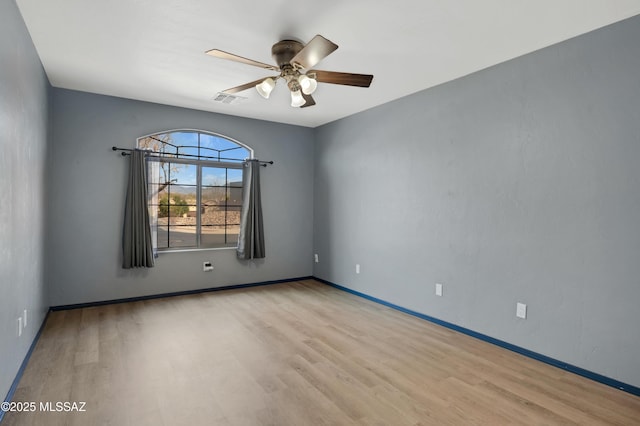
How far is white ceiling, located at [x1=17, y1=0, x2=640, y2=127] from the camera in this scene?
92.0 inches

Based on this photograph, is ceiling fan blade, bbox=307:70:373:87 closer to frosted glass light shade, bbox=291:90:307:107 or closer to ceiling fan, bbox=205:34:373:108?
ceiling fan, bbox=205:34:373:108

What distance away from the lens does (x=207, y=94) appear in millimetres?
4211

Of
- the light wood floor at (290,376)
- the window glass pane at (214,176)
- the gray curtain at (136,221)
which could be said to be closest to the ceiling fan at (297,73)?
the light wood floor at (290,376)

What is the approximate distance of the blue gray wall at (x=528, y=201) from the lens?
8.20ft

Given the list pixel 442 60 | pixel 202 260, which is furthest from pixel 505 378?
pixel 202 260

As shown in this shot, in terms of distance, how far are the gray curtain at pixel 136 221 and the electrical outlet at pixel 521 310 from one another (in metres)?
4.25

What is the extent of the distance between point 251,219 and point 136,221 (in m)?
1.56

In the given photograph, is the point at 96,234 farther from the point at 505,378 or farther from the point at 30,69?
the point at 505,378

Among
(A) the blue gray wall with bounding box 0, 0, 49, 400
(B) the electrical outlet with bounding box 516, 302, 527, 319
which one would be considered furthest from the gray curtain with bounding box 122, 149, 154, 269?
(B) the electrical outlet with bounding box 516, 302, 527, 319

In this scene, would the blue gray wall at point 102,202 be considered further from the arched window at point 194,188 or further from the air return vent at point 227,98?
the air return vent at point 227,98

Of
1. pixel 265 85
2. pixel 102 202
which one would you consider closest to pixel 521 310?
pixel 265 85

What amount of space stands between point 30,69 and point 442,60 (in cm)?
355

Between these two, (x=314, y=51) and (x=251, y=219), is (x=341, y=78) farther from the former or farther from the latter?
(x=251, y=219)

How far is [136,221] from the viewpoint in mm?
4422
